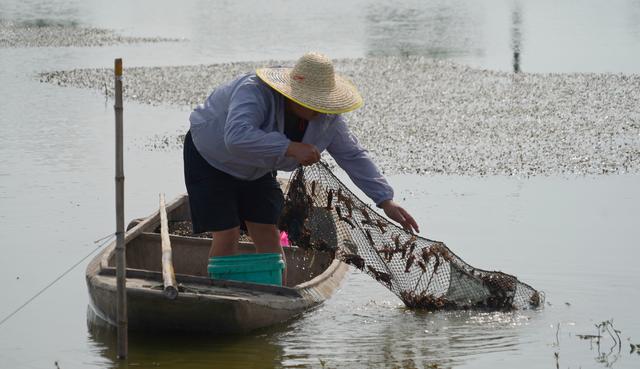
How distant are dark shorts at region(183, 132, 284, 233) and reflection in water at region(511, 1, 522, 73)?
11383 mm

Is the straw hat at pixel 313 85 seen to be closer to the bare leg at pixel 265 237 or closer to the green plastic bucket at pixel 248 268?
the bare leg at pixel 265 237

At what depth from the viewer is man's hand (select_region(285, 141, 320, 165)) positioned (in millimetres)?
5930

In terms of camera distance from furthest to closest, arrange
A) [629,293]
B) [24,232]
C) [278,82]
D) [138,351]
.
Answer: [24,232], [629,293], [138,351], [278,82]

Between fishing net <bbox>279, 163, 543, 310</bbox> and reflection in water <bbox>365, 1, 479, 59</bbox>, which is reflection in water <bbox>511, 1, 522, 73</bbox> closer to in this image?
reflection in water <bbox>365, 1, 479, 59</bbox>

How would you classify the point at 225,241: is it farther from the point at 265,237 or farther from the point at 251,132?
the point at 251,132

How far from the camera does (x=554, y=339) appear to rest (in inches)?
271

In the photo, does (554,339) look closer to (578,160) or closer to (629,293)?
(629,293)

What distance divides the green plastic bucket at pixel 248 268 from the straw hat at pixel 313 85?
1.07m

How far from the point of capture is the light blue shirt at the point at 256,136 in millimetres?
5945

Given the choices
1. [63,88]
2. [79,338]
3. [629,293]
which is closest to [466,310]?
[629,293]

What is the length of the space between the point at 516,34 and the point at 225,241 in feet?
56.2

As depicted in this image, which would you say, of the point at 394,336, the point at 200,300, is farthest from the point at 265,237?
the point at 394,336

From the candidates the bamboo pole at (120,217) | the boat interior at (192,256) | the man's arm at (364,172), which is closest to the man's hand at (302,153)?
the man's arm at (364,172)

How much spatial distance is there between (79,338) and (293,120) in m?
1.83
